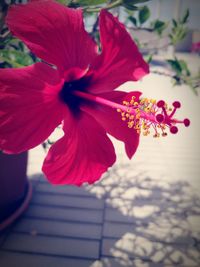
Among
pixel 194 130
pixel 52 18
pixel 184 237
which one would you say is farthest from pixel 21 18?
pixel 194 130

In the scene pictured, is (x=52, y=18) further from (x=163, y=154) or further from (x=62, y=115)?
(x=163, y=154)

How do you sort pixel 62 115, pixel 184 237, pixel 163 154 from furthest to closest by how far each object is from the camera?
pixel 163 154
pixel 184 237
pixel 62 115

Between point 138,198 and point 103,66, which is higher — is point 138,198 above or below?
below

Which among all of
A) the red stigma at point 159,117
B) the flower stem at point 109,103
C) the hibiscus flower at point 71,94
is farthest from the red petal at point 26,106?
the red stigma at point 159,117

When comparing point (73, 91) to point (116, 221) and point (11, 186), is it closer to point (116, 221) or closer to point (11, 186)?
point (11, 186)

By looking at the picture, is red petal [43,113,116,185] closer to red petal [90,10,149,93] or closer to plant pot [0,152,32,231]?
red petal [90,10,149,93]

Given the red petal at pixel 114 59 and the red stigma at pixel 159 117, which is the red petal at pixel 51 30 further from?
the red stigma at pixel 159 117
